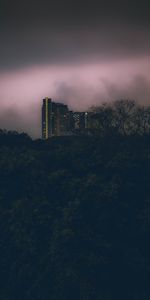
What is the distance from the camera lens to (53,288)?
4150cm

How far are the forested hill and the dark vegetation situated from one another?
77 mm

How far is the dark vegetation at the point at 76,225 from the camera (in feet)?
136

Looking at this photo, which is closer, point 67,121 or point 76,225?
point 76,225

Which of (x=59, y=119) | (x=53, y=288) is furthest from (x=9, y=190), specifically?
(x=59, y=119)

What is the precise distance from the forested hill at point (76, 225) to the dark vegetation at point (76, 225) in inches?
3.0

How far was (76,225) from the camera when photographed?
4288 cm

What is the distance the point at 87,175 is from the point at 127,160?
387 centimetres

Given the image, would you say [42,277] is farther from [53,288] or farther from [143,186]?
[143,186]

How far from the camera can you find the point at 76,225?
42.9 meters

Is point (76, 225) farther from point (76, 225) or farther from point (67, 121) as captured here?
point (67, 121)

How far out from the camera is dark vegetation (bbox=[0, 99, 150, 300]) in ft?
136

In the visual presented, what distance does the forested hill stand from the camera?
136 ft

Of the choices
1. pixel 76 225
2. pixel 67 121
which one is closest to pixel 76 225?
pixel 76 225

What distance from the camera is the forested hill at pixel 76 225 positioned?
136ft
